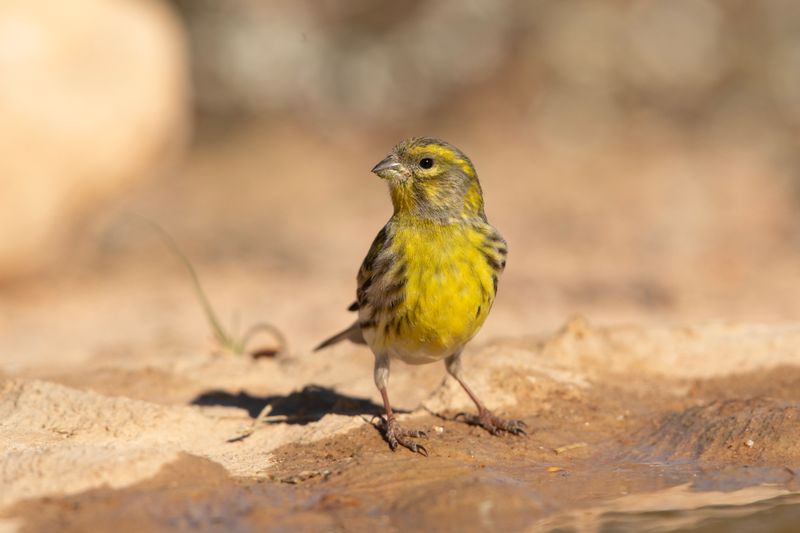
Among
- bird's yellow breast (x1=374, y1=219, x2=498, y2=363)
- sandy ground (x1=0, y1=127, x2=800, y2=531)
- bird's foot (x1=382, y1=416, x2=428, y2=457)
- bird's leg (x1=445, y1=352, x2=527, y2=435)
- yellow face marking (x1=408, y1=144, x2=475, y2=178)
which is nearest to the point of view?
sandy ground (x1=0, y1=127, x2=800, y2=531)

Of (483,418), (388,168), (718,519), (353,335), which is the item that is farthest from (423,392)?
(718,519)

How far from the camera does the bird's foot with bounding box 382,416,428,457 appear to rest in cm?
429

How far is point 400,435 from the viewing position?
14.4 feet

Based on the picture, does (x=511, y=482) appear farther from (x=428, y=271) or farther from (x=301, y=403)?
(x=301, y=403)

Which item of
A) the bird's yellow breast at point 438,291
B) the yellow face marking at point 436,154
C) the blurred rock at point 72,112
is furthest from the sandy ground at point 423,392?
the yellow face marking at point 436,154

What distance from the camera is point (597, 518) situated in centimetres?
368

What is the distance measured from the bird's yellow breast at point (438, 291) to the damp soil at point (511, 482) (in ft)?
1.28

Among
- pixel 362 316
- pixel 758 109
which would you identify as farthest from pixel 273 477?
pixel 758 109

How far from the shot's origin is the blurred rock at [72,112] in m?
9.00

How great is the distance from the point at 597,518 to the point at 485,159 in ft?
33.0

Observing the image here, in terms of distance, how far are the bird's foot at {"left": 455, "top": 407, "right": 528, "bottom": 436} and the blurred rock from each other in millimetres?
5563

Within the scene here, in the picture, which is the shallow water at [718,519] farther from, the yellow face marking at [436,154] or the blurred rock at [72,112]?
the blurred rock at [72,112]

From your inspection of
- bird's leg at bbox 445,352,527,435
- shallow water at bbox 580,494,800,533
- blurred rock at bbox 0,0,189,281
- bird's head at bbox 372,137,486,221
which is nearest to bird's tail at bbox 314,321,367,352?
bird's leg at bbox 445,352,527,435

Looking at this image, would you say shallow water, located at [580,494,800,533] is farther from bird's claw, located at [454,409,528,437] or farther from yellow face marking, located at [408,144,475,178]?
yellow face marking, located at [408,144,475,178]
